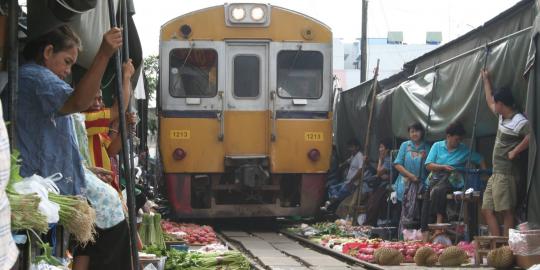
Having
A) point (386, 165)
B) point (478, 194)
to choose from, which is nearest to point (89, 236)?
point (478, 194)

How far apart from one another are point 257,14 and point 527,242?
690cm

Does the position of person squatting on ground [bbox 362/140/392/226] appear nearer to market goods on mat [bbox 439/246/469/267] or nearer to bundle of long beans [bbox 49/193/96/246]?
market goods on mat [bbox 439/246/469/267]

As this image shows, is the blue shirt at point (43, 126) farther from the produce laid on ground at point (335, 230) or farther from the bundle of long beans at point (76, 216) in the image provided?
the produce laid on ground at point (335, 230)

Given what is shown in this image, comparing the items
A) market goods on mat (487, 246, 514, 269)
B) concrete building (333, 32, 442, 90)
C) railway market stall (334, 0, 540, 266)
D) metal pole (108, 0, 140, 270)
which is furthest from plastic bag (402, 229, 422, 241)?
concrete building (333, 32, 442, 90)

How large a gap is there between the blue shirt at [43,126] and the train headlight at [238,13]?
9.53m

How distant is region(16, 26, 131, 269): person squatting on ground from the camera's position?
3.79 metres

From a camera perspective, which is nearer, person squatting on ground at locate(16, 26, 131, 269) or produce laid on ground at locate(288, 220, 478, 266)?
person squatting on ground at locate(16, 26, 131, 269)

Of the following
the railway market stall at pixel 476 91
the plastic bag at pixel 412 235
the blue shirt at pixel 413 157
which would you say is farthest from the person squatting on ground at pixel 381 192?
the plastic bag at pixel 412 235

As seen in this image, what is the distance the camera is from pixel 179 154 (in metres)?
13.2

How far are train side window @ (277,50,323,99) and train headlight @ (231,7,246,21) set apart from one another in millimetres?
822

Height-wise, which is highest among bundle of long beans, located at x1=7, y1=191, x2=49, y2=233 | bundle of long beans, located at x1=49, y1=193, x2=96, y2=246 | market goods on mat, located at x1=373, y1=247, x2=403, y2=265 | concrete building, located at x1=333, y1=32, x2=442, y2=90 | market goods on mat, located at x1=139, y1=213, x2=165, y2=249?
concrete building, located at x1=333, y1=32, x2=442, y2=90

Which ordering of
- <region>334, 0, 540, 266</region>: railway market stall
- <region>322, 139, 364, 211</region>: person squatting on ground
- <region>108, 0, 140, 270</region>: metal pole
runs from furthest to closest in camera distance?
<region>322, 139, 364, 211</region>: person squatting on ground < <region>334, 0, 540, 266</region>: railway market stall < <region>108, 0, 140, 270</region>: metal pole

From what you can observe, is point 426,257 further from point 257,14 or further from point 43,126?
point 257,14

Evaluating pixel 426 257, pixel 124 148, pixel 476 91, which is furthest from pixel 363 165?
pixel 124 148
